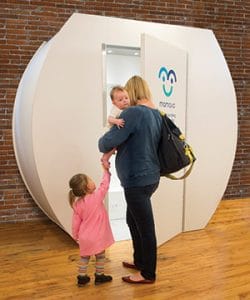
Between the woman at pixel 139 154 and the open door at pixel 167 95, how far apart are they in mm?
733

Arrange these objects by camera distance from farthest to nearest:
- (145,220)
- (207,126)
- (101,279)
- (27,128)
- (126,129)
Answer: (207,126) < (27,128) < (101,279) < (145,220) < (126,129)

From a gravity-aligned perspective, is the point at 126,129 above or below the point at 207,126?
above

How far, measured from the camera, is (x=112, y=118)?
265 cm

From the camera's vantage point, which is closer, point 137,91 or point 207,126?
point 137,91

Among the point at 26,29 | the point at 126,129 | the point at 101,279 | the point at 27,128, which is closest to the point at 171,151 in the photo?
the point at 126,129

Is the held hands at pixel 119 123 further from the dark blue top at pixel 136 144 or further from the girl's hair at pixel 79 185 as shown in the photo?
the girl's hair at pixel 79 185

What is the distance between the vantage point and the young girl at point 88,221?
2740mm

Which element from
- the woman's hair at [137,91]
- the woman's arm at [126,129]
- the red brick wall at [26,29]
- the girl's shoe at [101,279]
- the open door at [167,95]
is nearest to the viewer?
the woman's arm at [126,129]

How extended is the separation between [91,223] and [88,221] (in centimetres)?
3

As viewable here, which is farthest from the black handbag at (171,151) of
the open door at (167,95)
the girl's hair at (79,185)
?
the open door at (167,95)

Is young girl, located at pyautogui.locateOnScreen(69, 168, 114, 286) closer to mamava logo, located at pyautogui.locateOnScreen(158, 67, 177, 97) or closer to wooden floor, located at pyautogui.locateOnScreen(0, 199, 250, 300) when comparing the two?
wooden floor, located at pyautogui.locateOnScreen(0, 199, 250, 300)

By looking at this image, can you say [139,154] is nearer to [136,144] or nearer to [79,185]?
[136,144]

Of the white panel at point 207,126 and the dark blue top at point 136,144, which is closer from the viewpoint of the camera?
the dark blue top at point 136,144

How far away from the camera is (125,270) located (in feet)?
10.1
